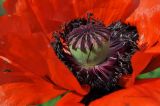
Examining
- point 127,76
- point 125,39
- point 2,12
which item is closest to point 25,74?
point 127,76

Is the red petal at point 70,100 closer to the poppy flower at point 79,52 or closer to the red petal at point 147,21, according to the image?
the poppy flower at point 79,52

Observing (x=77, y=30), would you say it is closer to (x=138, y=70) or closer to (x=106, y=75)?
(x=106, y=75)

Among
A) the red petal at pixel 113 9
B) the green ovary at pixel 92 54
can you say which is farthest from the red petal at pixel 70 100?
the red petal at pixel 113 9

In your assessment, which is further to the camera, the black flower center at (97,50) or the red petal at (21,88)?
the black flower center at (97,50)

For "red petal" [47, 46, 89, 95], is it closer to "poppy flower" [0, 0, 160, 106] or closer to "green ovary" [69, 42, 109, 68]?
"poppy flower" [0, 0, 160, 106]

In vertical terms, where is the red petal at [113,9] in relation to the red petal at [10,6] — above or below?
below
